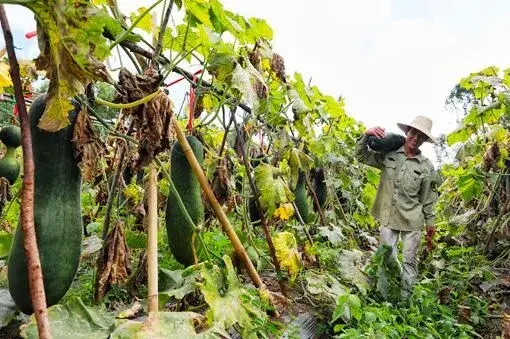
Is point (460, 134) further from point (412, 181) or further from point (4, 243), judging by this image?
point (4, 243)

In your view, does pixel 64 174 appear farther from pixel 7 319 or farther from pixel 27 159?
pixel 27 159

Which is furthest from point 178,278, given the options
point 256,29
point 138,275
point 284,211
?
point 284,211

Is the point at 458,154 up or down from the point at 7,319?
up

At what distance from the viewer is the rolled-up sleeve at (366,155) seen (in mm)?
4867

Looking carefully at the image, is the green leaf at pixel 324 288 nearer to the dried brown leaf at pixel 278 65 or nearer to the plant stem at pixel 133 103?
the dried brown leaf at pixel 278 65

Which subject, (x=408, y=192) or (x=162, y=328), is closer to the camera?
(x=162, y=328)

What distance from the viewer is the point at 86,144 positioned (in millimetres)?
1444

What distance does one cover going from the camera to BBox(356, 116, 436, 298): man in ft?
15.4

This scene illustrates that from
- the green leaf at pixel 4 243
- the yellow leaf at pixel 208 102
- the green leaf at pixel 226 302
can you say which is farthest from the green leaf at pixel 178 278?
the yellow leaf at pixel 208 102

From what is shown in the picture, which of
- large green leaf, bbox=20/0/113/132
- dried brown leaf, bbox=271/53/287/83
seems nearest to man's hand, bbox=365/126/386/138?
dried brown leaf, bbox=271/53/287/83

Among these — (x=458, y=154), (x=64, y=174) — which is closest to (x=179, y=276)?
(x=64, y=174)

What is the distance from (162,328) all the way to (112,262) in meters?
0.67

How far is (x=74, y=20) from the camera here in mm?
927

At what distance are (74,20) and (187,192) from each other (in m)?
1.54
